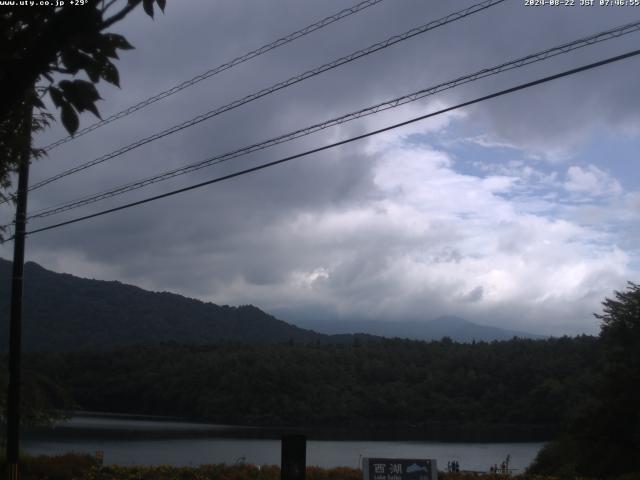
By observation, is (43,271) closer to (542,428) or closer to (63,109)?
(542,428)

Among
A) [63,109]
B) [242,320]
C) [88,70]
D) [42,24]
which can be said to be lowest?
[63,109]

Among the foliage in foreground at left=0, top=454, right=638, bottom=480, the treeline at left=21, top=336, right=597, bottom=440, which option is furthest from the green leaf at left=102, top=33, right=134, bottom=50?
the treeline at left=21, top=336, right=597, bottom=440

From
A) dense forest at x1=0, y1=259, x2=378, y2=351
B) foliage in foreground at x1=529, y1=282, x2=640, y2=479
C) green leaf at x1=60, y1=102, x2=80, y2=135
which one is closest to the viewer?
green leaf at x1=60, y1=102, x2=80, y2=135

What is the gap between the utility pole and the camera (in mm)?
15305

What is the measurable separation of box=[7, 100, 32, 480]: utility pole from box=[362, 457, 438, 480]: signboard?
316 inches

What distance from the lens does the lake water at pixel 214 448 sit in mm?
31703

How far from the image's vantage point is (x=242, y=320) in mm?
157500

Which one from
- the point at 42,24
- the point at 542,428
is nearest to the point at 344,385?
the point at 542,428

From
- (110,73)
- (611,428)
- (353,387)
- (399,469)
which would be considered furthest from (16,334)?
(353,387)

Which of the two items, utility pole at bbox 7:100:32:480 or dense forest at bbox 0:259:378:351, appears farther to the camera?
dense forest at bbox 0:259:378:351

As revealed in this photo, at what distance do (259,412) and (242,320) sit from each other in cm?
9148

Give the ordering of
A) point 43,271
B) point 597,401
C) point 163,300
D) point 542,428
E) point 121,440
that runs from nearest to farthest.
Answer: point 597,401 → point 121,440 → point 542,428 → point 43,271 → point 163,300

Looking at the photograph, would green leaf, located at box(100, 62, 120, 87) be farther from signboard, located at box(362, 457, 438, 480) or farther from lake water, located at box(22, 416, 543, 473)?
lake water, located at box(22, 416, 543, 473)

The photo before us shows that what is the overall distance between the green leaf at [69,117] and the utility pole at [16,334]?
12470 mm
